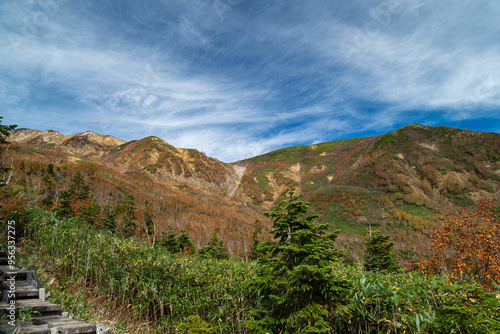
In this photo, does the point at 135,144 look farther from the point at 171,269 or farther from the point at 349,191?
the point at 171,269

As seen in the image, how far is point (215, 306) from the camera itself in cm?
421

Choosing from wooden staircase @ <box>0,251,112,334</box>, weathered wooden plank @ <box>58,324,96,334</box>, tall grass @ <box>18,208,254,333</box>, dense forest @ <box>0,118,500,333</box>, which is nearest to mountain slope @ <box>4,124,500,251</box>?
tall grass @ <box>18,208,254,333</box>

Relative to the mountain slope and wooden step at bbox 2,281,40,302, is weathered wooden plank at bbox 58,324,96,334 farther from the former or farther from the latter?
the mountain slope

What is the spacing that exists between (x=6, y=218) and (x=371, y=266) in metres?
17.1

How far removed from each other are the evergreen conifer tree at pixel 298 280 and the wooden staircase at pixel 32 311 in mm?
2573

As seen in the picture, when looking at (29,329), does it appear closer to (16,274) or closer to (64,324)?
(64,324)

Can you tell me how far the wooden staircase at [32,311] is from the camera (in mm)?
2770

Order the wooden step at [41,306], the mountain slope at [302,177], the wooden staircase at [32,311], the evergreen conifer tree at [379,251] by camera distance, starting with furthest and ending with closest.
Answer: the mountain slope at [302,177]
the evergreen conifer tree at [379,251]
the wooden step at [41,306]
the wooden staircase at [32,311]

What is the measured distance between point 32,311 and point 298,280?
3507 mm

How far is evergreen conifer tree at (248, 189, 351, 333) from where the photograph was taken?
278 cm

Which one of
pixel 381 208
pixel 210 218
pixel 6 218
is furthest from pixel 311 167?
pixel 6 218

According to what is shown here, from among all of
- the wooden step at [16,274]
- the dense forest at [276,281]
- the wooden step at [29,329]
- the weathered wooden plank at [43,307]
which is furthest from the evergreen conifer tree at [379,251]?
the wooden step at [16,274]

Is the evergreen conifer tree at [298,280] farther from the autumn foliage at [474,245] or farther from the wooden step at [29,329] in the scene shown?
the autumn foliage at [474,245]

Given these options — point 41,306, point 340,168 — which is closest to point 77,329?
point 41,306
